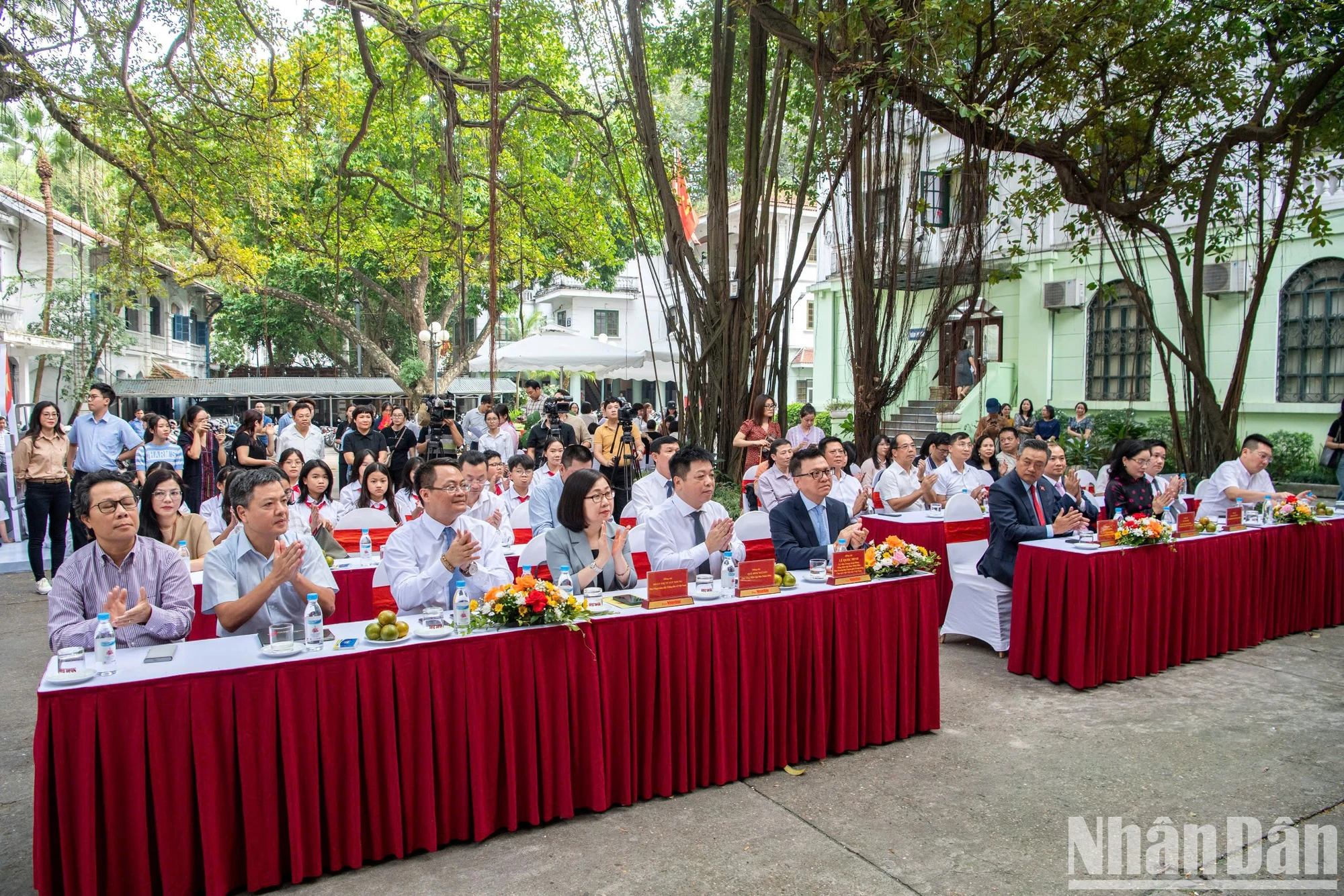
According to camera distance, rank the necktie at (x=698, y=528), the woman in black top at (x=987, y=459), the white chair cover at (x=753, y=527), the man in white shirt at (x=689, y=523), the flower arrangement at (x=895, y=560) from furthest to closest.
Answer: the woman in black top at (x=987, y=459) < the white chair cover at (x=753, y=527) < the necktie at (x=698, y=528) < the man in white shirt at (x=689, y=523) < the flower arrangement at (x=895, y=560)

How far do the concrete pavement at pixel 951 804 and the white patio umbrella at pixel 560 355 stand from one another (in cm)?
990

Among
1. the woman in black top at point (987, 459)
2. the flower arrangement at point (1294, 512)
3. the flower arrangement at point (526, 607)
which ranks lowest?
the flower arrangement at point (1294, 512)

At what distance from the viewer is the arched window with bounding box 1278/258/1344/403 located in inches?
435

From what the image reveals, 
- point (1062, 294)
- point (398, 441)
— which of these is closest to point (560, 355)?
point (398, 441)

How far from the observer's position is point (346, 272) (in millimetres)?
20766

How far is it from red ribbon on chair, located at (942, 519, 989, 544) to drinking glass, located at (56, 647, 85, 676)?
4.51m

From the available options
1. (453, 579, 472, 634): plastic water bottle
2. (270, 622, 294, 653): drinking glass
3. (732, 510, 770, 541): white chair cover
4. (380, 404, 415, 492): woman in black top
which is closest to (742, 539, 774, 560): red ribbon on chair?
(732, 510, 770, 541): white chair cover

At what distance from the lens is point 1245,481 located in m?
6.38

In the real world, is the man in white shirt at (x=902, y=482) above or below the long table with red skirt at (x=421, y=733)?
above

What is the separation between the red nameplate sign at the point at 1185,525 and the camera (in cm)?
506

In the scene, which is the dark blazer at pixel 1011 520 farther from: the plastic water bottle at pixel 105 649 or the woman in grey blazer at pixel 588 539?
the plastic water bottle at pixel 105 649

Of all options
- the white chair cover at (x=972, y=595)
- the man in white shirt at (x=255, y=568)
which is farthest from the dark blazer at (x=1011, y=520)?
the man in white shirt at (x=255, y=568)

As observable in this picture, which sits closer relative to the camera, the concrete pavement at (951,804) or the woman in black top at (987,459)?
the concrete pavement at (951,804)

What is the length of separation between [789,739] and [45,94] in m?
7.93
